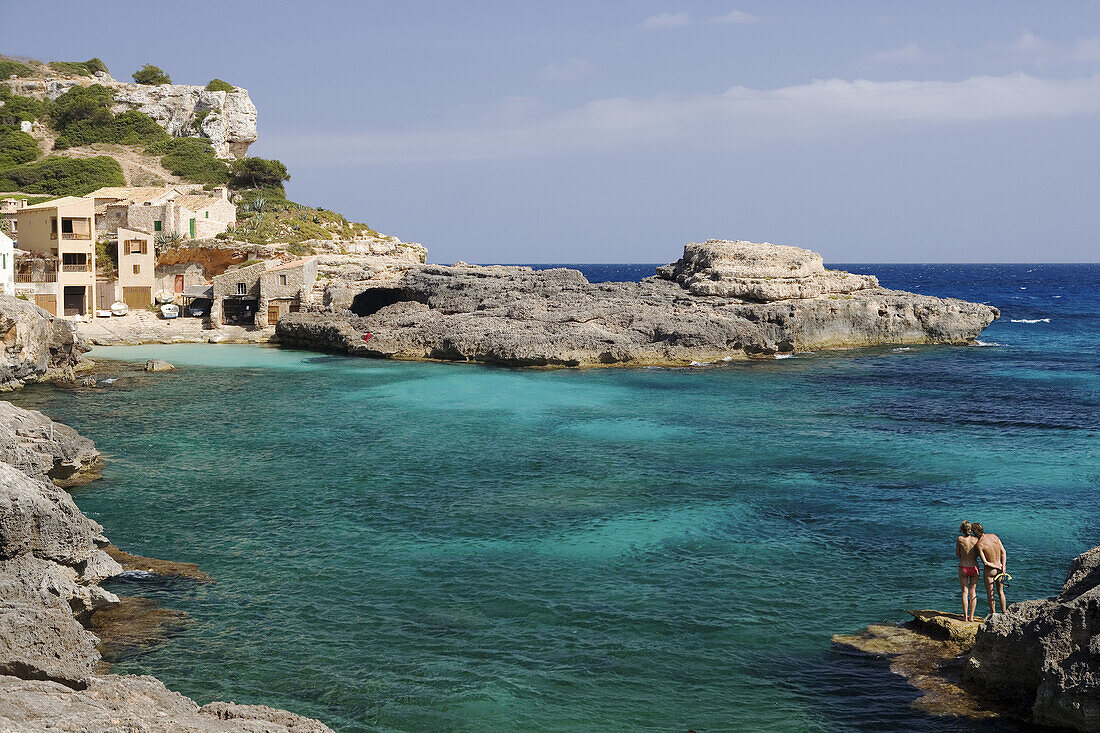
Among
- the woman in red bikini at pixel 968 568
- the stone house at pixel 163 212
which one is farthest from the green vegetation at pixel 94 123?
the woman in red bikini at pixel 968 568

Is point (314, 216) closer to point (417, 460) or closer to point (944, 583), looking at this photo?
point (417, 460)

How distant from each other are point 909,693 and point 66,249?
166ft

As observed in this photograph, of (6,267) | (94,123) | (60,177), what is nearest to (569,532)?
(6,267)

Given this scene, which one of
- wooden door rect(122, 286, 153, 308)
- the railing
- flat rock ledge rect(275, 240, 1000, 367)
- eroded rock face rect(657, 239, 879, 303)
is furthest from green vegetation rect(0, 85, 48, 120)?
eroded rock face rect(657, 239, 879, 303)

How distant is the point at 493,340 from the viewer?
43812 mm

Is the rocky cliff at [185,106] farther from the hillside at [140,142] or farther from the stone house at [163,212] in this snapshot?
the stone house at [163,212]

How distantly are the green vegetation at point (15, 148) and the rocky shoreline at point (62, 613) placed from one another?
66.3 meters

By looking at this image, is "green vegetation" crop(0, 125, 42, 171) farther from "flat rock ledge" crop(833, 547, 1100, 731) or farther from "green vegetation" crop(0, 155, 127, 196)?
"flat rock ledge" crop(833, 547, 1100, 731)

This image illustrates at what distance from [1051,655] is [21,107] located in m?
97.8

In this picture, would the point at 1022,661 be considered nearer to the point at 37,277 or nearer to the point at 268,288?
the point at 268,288

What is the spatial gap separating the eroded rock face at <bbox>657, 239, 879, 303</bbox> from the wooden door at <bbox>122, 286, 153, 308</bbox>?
107ft

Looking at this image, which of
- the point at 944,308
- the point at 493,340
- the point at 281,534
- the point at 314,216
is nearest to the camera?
the point at 281,534

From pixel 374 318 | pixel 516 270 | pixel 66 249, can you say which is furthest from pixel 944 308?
pixel 66 249

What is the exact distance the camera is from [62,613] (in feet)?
37.4
